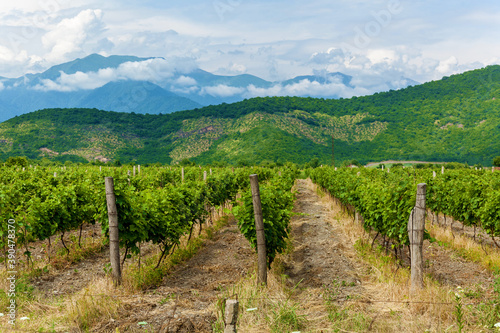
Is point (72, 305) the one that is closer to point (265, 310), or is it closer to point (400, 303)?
point (265, 310)

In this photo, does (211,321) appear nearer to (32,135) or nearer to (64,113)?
(32,135)

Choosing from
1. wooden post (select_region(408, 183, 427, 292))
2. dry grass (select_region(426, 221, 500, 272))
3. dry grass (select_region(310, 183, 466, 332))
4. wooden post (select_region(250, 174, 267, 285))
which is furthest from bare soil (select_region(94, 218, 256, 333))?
dry grass (select_region(426, 221, 500, 272))

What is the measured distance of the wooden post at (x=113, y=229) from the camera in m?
6.32

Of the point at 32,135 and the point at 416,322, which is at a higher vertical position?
the point at 32,135

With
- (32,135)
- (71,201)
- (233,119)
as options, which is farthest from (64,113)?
(71,201)

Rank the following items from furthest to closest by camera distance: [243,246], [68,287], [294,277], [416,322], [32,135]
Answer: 1. [32,135]
2. [243,246]
3. [294,277]
4. [68,287]
5. [416,322]

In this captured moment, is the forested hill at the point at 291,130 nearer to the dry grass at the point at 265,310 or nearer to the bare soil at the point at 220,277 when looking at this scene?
the bare soil at the point at 220,277

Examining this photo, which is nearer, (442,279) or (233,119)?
(442,279)

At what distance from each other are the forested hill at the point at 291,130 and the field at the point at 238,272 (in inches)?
2705

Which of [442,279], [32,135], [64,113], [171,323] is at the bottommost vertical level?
[442,279]

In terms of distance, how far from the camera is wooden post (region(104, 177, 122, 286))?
20.7 feet

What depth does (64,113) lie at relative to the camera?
10788 centimetres

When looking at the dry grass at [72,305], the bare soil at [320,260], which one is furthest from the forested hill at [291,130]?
the dry grass at [72,305]

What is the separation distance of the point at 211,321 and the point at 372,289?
279 centimetres
